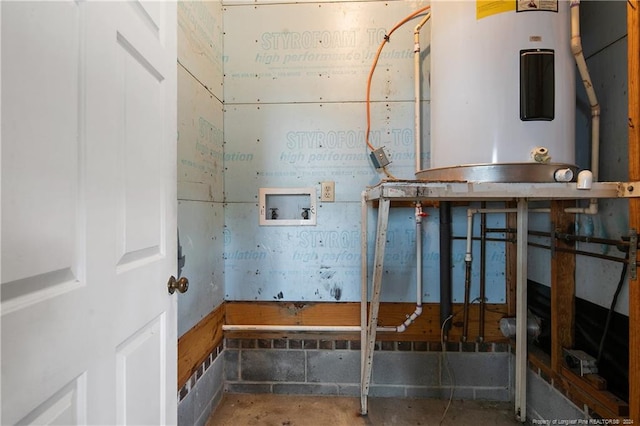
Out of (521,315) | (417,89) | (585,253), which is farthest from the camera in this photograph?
(417,89)

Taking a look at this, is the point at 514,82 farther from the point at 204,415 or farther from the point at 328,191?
the point at 204,415

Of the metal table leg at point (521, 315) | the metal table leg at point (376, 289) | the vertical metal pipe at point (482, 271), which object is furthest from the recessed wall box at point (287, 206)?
the metal table leg at point (521, 315)

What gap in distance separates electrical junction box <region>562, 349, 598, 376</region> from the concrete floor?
0.44 meters

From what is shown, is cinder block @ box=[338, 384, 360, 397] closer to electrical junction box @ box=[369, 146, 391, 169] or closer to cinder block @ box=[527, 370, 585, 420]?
cinder block @ box=[527, 370, 585, 420]

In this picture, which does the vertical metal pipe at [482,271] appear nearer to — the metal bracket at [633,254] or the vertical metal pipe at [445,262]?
the vertical metal pipe at [445,262]

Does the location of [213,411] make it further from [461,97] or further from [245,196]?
[461,97]

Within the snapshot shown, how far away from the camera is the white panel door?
1.20 ft

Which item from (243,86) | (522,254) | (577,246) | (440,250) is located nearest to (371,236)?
(440,250)

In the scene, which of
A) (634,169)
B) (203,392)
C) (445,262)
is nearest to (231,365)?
(203,392)

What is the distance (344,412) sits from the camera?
140cm

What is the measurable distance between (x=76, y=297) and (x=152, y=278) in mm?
242

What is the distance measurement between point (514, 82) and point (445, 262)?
0.88 metres

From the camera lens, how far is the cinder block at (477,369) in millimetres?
1507

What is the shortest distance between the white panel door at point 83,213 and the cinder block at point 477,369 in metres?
1.39
